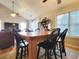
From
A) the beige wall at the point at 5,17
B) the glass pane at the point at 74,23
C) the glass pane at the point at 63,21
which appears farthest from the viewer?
the beige wall at the point at 5,17

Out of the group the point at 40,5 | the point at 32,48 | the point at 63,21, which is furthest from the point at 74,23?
the point at 32,48

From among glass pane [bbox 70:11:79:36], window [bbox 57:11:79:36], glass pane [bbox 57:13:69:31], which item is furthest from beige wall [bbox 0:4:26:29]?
glass pane [bbox 70:11:79:36]

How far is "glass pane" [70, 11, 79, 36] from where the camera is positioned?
5205mm

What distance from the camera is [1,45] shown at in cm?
472

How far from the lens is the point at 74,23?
17.7 ft

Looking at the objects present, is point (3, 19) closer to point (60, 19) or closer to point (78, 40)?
point (60, 19)

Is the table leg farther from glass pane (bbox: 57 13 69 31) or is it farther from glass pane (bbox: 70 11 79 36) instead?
glass pane (bbox: 57 13 69 31)

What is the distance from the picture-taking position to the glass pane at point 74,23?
5.21 metres

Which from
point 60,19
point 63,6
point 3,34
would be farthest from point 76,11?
point 3,34

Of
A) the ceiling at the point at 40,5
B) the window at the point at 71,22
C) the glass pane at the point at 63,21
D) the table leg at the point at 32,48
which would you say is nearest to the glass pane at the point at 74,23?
the window at the point at 71,22

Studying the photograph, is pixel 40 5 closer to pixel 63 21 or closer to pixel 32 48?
pixel 63 21

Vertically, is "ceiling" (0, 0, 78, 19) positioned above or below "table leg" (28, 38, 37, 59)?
above

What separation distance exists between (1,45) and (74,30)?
3.69 meters

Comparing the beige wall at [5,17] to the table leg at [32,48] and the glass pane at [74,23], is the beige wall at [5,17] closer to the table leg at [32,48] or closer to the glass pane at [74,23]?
the glass pane at [74,23]
